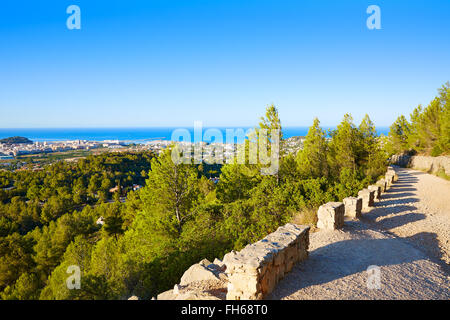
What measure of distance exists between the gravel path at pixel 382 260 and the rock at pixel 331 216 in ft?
0.84

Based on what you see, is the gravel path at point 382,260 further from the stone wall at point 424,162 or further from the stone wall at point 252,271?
the stone wall at point 424,162

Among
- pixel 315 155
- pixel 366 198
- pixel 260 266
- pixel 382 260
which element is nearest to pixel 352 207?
pixel 366 198

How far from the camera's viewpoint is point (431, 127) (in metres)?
24.4

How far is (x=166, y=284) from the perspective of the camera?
6.79 meters

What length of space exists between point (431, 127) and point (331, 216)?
80.5 feet

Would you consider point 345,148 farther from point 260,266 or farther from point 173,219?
point 260,266

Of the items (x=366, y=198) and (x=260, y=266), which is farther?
(x=366, y=198)

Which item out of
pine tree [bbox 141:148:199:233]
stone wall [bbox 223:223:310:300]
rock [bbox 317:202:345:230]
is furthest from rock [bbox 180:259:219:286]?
pine tree [bbox 141:148:199:233]

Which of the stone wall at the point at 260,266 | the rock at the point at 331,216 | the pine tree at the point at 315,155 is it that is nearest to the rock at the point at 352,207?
the rock at the point at 331,216

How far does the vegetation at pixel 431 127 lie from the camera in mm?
19797

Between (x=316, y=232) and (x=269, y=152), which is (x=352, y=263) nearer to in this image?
(x=316, y=232)
